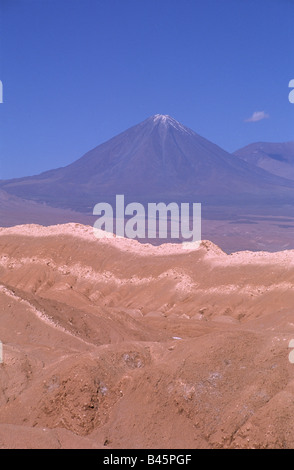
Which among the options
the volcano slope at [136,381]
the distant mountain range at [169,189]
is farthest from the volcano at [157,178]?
the volcano slope at [136,381]

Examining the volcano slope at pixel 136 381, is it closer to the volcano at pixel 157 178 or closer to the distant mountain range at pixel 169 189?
the distant mountain range at pixel 169 189

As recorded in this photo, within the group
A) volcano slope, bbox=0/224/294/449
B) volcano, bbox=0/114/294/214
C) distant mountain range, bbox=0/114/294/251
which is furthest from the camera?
volcano, bbox=0/114/294/214

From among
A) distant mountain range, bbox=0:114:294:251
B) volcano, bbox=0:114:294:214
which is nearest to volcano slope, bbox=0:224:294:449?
distant mountain range, bbox=0:114:294:251

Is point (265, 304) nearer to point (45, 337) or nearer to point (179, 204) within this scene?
point (45, 337)

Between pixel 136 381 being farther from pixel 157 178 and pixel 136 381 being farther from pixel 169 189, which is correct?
pixel 157 178

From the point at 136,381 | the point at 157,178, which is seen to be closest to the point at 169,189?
the point at 157,178

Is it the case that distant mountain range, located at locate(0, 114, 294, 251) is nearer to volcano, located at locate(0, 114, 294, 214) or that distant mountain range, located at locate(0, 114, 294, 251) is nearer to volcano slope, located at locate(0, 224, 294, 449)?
volcano, located at locate(0, 114, 294, 214)

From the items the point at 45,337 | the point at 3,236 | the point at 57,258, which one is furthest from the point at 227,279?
the point at 3,236

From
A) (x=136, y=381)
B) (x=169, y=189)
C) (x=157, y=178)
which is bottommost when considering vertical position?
(x=169, y=189)
